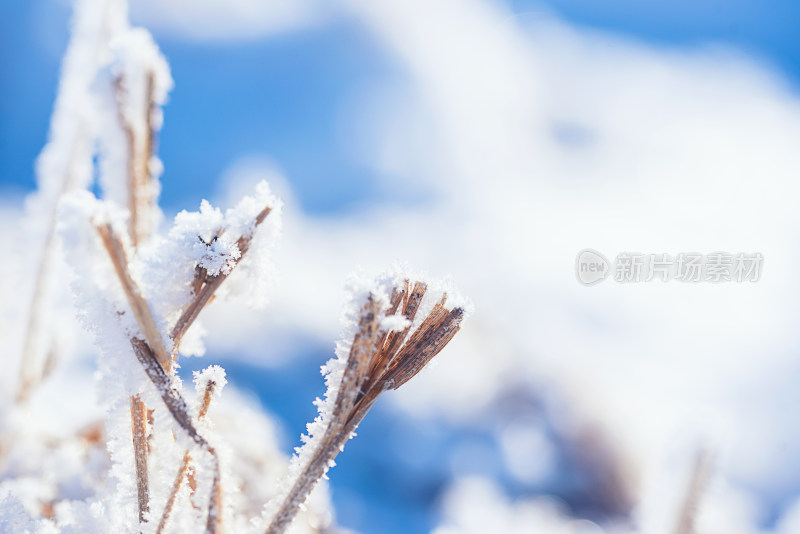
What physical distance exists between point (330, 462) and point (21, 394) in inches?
24.4

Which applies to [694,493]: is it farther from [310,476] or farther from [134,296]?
[134,296]

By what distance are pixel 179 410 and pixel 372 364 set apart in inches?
4.4

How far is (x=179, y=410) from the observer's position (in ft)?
0.93

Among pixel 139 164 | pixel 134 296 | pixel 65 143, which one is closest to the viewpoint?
pixel 134 296

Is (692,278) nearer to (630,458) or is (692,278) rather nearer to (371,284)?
(630,458)

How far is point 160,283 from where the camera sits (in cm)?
30

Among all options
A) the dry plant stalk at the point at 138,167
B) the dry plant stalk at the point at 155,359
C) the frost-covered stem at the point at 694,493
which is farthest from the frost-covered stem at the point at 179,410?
the frost-covered stem at the point at 694,493

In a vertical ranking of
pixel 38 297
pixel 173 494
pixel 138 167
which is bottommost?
pixel 173 494

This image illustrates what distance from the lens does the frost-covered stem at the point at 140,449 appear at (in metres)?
0.32

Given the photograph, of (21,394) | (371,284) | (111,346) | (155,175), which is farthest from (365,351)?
(21,394)

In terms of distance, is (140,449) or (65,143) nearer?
(140,449)

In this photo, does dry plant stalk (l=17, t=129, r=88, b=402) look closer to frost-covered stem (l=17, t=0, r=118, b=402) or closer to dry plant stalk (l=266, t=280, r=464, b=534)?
frost-covered stem (l=17, t=0, r=118, b=402)

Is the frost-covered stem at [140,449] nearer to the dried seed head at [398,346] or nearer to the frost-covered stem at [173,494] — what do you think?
the frost-covered stem at [173,494]

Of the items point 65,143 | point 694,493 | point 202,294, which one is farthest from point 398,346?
point 65,143
